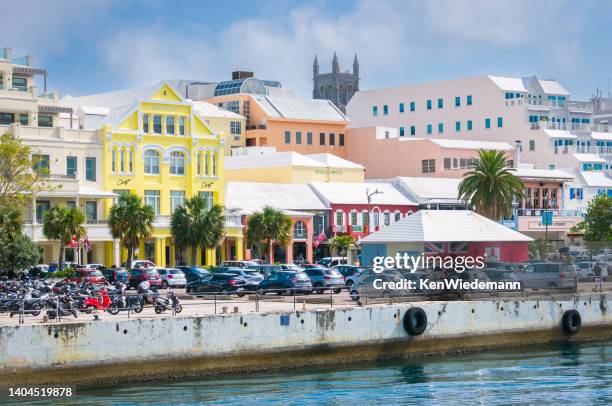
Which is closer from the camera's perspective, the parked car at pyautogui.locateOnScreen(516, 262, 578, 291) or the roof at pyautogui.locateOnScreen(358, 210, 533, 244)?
the parked car at pyautogui.locateOnScreen(516, 262, 578, 291)

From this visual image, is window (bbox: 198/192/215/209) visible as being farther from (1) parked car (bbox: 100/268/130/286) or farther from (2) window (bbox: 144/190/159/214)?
(1) parked car (bbox: 100/268/130/286)

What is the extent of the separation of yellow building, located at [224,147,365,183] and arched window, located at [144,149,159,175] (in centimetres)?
1614

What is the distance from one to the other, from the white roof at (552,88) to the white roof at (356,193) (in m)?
34.9

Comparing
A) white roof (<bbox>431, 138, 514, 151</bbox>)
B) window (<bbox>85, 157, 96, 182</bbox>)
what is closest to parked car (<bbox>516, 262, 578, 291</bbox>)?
window (<bbox>85, 157, 96, 182</bbox>)

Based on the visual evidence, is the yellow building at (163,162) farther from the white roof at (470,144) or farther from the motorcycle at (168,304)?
the motorcycle at (168,304)

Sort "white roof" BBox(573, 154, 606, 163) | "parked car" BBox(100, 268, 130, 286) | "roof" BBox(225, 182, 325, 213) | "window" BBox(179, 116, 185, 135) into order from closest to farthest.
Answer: "parked car" BBox(100, 268, 130, 286)
"window" BBox(179, 116, 185, 135)
"roof" BBox(225, 182, 325, 213)
"white roof" BBox(573, 154, 606, 163)

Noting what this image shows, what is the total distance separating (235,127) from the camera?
128 meters

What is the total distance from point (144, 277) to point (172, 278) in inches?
79.4

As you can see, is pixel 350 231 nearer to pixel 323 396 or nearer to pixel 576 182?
pixel 576 182

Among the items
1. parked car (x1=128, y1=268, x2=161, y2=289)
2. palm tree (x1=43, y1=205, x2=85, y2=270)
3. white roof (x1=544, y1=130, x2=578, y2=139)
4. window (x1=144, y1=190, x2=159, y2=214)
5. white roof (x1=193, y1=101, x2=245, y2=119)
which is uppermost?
white roof (x1=193, y1=101, x2=245, y2=119)

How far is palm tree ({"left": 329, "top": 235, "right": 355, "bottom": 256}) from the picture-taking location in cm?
9981

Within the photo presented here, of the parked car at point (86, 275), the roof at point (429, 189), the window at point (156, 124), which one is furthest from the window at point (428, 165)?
the parked car at point (86, 275)

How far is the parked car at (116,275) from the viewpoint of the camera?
71.5 m

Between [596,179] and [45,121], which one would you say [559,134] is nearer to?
[596,179]
